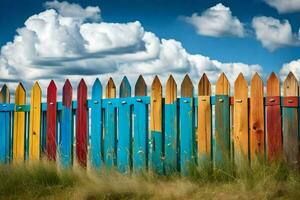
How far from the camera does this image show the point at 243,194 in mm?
5824

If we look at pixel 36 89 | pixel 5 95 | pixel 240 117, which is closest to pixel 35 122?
pixel 36 89

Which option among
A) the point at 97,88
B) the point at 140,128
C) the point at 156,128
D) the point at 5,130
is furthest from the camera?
the point at 5,130

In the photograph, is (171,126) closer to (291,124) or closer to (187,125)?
(187,125)

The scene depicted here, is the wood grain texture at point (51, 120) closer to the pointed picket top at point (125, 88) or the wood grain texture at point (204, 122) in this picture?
the pointed picket top at point (125, 88)

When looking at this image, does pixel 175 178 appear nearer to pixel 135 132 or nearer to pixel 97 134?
pixel 135 132

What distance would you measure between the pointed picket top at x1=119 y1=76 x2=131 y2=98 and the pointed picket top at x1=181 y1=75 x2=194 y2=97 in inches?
42.9

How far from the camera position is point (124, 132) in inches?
317

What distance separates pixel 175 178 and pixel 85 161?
87.0 inches

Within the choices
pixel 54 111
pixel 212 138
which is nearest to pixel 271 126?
pixel 212 138

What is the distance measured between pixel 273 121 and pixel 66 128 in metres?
4.02

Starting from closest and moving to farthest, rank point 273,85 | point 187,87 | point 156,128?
point 273,85 → point 187,87 → point 156,128

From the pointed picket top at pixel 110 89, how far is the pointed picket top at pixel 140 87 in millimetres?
524

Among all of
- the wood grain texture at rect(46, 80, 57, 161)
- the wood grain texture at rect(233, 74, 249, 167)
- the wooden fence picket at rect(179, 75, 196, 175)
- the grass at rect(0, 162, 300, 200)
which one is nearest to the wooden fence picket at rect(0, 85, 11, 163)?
the wood grain texture at rect(46, 80, 57, 161)

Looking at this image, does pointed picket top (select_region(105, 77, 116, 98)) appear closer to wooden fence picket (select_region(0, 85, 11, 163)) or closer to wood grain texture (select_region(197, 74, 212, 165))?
wood grain texture (select_region(197, 74, 212, 165))
